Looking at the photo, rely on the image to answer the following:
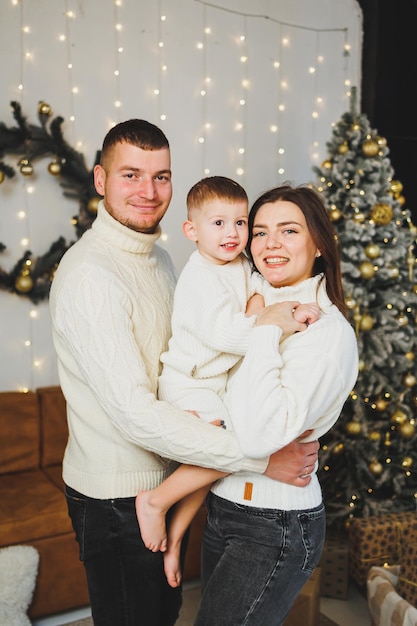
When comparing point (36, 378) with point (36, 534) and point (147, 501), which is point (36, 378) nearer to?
point (36, 534)

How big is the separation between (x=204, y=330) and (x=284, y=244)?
0.30 m

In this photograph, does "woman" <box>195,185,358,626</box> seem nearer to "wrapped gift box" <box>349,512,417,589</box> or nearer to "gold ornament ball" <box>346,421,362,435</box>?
"wrapped gift box" <box>349,512,417,589</box>

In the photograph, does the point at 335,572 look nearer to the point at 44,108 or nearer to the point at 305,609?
the point at 305,609

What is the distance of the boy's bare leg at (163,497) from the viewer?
1550mm

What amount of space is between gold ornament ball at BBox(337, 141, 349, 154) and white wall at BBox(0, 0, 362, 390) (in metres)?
0.86

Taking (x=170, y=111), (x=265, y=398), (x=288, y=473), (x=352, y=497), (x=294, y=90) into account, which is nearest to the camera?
(x=265, y=398)

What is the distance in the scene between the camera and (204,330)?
5.24ft

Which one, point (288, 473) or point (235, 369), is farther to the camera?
point (235, 369)

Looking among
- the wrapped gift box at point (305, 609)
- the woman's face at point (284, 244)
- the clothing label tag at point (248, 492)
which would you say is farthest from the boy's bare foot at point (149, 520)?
the wrapped gift box at point (305, 609)

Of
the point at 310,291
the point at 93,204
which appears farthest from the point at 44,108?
the point at 310,291

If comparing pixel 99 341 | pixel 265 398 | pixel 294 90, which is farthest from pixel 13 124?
pixel 265 398

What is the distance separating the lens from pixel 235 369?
171cm

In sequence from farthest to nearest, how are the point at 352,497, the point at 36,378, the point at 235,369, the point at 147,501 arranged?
the point at 36,378
the point at 352,497
the point at 235,369
the point at 147,501

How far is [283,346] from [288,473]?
296 millimetres
